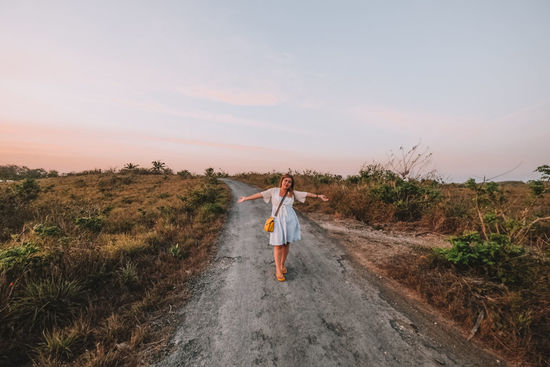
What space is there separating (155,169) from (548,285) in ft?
133

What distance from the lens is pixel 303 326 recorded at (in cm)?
312

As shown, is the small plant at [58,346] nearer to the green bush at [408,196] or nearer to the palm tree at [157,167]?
the green bush at [408,196]

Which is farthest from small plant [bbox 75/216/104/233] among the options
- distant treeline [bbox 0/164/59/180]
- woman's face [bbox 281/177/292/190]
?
distant treeline [bbox 0/164/59/180]

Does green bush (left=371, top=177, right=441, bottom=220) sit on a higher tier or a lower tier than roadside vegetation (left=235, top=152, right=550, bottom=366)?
higher

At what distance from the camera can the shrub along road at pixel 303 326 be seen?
264cm

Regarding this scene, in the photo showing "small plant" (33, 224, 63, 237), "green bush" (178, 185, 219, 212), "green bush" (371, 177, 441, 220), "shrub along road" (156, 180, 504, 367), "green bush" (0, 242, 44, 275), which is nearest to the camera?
"shrub along road" (156, 180, 504, 367)

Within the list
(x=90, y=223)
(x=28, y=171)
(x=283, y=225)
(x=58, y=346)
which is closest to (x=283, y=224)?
(x=283, y=225)

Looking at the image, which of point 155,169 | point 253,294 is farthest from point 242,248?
point 155,169

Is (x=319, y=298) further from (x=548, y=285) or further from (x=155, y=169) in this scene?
(x=155, y=169)

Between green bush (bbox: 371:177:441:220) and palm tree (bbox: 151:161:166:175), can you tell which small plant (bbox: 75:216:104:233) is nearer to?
green bush (bbox: 371:177:441:220)

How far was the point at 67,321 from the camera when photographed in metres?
3.02

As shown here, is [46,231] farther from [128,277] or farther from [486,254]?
[486,254]

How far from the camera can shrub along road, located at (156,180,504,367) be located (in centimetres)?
264

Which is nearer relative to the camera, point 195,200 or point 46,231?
point 46,231
